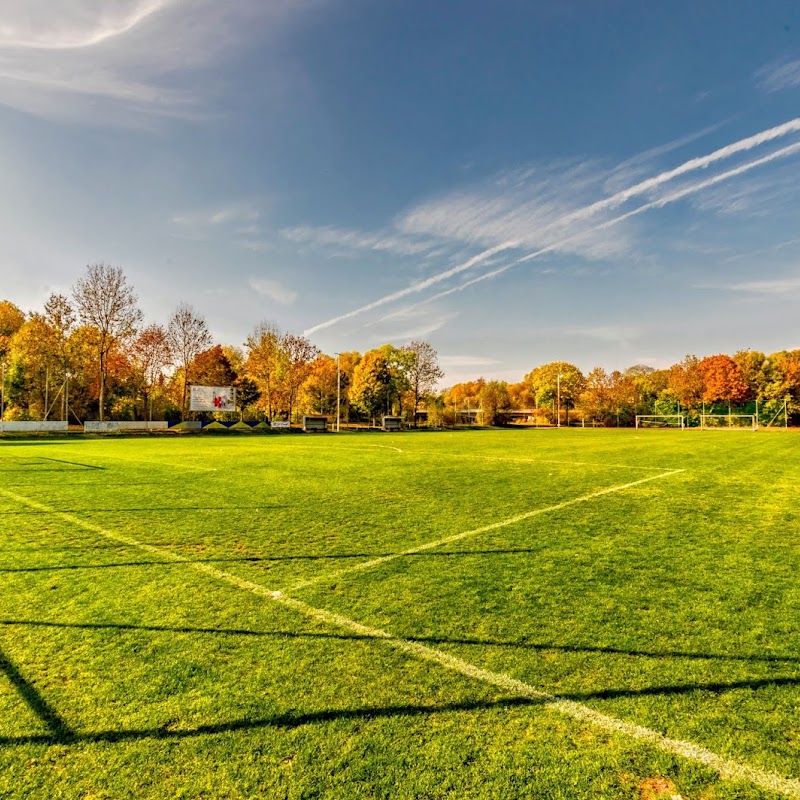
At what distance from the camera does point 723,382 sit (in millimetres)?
71000

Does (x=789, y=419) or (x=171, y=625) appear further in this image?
(x=789, y=419)

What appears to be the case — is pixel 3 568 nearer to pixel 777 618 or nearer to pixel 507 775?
pixel 507 775

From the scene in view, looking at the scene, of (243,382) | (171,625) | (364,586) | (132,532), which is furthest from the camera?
(243,382)

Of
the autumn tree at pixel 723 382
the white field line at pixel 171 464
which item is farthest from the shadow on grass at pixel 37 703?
the autumn tree at pixel 723 382

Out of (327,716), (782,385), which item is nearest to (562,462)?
(327,716)

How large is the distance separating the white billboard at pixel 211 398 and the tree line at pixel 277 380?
3.51 m

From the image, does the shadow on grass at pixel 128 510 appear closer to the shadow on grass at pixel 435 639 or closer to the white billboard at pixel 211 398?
the shadow on grass at pixel 435 639

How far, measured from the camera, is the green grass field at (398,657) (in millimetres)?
2475

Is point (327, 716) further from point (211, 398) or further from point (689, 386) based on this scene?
point (689, 386)

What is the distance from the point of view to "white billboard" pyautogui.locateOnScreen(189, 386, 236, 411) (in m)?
45.2

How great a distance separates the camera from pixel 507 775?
242cm

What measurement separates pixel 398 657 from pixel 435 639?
423 millimetres

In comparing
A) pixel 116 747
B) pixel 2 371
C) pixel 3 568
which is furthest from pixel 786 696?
pixel 2 371

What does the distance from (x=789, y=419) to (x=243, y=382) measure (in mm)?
79904
